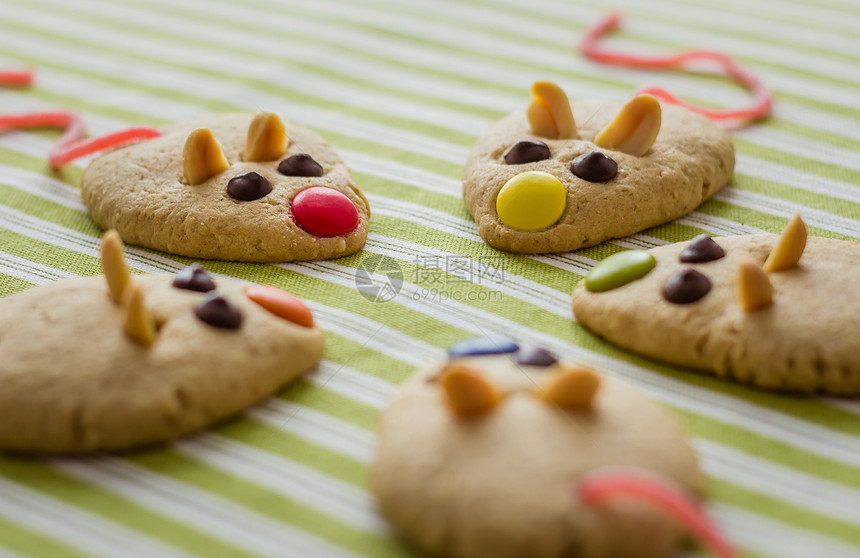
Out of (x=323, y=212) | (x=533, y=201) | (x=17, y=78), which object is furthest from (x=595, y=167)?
(x=17, y=78)

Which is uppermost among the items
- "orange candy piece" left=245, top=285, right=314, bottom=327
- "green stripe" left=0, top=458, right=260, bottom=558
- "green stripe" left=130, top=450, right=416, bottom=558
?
"orange candy piece" left=245, top=285, right=314, bottom=327

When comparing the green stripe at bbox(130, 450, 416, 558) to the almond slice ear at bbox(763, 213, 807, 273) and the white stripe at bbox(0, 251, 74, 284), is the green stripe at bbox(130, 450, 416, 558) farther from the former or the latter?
the almond slice ear at bbox(763, 213, 807, 273)

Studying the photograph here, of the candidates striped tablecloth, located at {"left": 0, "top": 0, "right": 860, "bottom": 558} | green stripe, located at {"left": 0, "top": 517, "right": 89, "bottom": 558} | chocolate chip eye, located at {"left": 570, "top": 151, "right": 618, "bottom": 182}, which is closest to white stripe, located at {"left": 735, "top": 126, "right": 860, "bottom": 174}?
striped tablecloth, located at {"left": 0, "top": 0, "right": 860, "bottom": 558}

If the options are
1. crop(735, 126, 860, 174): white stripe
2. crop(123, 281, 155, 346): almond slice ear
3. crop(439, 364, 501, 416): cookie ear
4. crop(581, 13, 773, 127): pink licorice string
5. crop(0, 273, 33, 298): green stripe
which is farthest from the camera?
crop(581, 13, 773, 127): pink licorice string

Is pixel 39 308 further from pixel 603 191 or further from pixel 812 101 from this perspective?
pixel 812 101

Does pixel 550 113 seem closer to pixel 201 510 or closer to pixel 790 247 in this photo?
pixel 790 247

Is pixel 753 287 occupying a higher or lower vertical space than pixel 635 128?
lower

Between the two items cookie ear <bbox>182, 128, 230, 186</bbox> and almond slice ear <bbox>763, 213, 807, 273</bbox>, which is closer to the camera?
almond slice ear <bbox>763, 213, 807, 273</bbox>
